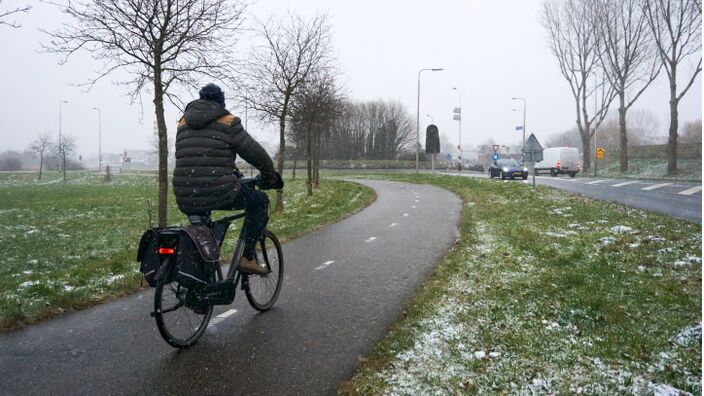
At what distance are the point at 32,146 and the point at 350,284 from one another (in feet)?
204

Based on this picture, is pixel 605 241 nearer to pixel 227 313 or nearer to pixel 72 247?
pixel 227 313

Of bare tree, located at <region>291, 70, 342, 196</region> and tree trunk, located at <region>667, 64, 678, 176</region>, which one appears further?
tree trunk, located at <region>667, 64, 678, 176</region>

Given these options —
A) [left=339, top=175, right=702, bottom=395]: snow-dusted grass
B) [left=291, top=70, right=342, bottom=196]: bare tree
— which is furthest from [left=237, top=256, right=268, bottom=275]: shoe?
[left=291, top=70, right=342, bottom=196]: bare tree

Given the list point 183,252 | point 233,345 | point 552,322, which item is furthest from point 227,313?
point 552,322

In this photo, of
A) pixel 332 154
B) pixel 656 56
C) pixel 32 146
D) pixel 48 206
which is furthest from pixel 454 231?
pixel 332 154

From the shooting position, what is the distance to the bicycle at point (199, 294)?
3.49m

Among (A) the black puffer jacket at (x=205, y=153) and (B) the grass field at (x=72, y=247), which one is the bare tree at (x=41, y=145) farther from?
(A) the black puffer jacket at (x=205, y=153)

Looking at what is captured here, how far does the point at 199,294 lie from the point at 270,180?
45.3 inches

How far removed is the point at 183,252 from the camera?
3570 millimetres

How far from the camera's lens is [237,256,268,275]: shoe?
428cm

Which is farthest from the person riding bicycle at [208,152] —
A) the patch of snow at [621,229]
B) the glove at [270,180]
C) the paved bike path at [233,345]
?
the patch of snow at [621,229]

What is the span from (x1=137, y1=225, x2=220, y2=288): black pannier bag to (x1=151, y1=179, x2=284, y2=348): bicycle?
0.19 feet

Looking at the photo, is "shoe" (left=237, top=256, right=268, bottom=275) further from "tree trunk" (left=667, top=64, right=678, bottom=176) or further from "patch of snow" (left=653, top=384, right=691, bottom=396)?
"tree trunk" (left=667, top=64, right=678, bottom=176)

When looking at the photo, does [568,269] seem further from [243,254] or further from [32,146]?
[32,146]
